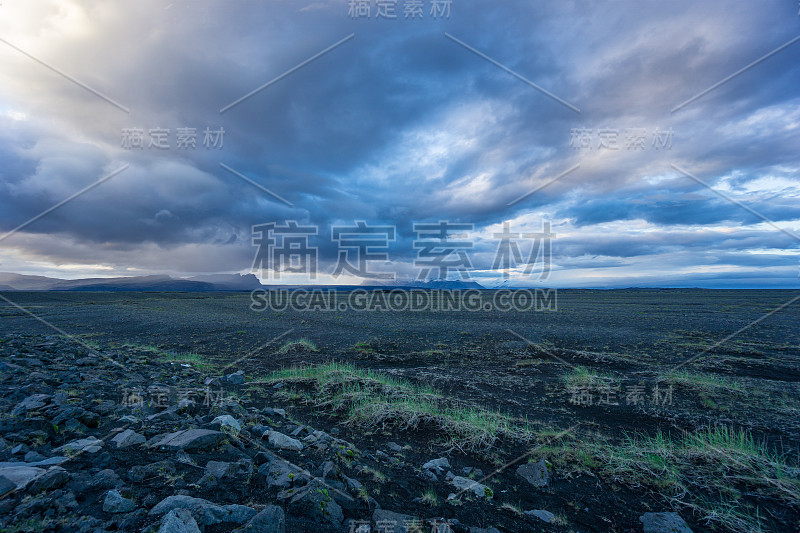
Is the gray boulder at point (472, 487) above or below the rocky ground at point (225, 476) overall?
below

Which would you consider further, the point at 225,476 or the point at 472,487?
the point at 472,487

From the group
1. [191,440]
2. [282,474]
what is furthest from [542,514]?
[191,440]

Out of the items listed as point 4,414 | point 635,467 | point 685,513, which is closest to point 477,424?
point 635,467

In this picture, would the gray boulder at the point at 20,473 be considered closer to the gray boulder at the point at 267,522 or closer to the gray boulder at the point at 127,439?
the gray boulder at the point at 127,439

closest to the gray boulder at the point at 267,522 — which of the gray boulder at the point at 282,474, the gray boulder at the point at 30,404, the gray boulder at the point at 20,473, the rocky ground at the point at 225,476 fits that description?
the rocky ground at the point at 225,476

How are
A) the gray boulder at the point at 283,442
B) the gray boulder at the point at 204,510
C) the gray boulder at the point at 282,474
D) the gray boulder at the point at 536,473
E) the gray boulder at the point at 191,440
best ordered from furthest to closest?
the gray boulder at the point at 283,442 < the gray boulder at the point at 536,473 < the gray boulder at the point at 191,440 < the gray boulder at the point at 282,474 < the gray boulder at the point at 204,510

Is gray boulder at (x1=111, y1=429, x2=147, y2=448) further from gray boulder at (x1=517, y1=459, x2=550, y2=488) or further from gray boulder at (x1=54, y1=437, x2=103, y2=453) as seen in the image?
gray boulder at (x1=517, y1=459, x2=550, y2=488)

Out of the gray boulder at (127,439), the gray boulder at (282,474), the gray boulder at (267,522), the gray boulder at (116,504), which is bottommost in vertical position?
the gray boulder at (282,474)

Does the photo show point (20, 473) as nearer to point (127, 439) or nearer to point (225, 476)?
point (127, 439)

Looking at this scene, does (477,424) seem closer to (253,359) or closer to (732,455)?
(732,455)

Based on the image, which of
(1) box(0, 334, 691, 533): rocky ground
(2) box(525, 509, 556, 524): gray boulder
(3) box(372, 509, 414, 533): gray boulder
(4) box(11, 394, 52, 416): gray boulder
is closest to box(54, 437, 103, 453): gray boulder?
(1) box(0, 334, 691, 533): rocky ground
